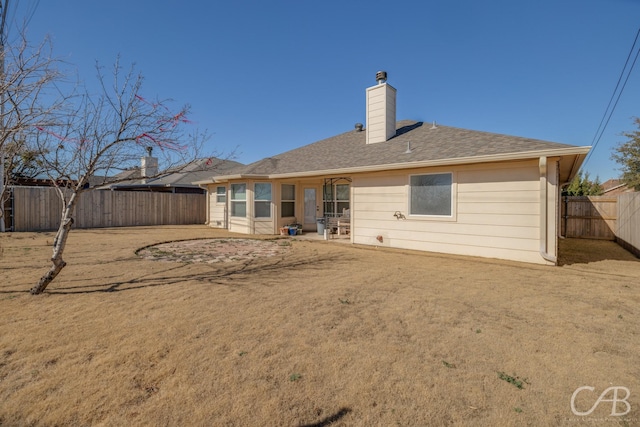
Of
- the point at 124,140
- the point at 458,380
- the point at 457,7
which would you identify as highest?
the point at 457,7

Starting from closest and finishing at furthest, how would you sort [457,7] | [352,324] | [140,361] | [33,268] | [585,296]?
[140,361]
[352,324]
[585,296]
[33,268]
[457,7]

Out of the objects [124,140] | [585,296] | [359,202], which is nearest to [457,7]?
[359,202]

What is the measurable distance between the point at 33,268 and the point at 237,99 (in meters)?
10.2

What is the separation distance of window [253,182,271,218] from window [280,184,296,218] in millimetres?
604

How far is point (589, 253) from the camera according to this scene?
8.48m

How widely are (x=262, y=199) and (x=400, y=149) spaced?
6146mm

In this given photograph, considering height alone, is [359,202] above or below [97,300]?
above

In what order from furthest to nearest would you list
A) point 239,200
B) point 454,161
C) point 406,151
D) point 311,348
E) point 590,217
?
point 239,200 < point 590,217 < point 406,151 < point 454,161 < point 311,348

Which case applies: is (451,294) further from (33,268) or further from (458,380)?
(33,268)

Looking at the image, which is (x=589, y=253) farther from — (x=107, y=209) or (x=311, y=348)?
(x=107, y=209)

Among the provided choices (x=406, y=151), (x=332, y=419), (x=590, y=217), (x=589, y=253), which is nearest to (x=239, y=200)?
(x=406, y=151)

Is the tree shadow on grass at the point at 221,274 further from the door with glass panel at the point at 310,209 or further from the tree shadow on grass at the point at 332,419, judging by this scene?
the door with glass panel at the point at 310,209

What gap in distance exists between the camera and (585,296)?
4.46 m

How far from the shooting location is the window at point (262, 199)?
12.4 meters
